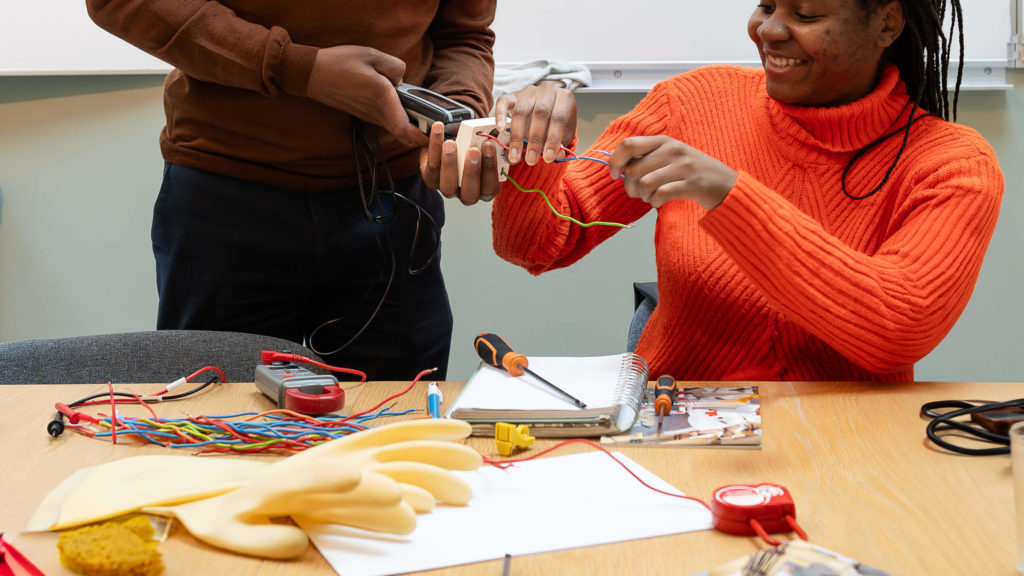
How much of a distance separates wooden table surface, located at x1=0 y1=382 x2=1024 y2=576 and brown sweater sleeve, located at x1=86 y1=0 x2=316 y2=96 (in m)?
0.43

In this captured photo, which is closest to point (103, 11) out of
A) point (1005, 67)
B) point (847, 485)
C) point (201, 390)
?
point (201, 390)

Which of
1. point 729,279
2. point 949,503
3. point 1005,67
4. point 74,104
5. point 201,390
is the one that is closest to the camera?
point 949,503

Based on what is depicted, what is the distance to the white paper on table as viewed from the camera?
640 mm

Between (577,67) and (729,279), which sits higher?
(577,67)

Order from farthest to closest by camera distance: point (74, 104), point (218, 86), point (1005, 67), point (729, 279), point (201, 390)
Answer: point (74, 104) < point (1005, 67) < point (218, 86) < point (729, 279) < point (201, 390)

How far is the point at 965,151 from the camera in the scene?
1.11 metres

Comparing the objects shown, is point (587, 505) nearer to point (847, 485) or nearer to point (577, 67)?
point (847, 485)

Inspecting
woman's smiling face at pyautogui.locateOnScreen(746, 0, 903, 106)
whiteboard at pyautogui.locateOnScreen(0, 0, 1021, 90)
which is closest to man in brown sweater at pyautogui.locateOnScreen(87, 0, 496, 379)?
woman's smiling face at pyautogui.locateOnScreen(746, 0, 903, 106)

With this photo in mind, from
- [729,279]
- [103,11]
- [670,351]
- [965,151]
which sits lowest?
[670,351]

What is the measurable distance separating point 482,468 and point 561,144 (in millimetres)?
468

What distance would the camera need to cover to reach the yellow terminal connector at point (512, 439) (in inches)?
33.3

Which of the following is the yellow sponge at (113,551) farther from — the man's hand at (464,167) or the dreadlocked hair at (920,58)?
the dreadlocked hair at (920,58)

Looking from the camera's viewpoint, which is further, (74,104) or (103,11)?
(74,104)

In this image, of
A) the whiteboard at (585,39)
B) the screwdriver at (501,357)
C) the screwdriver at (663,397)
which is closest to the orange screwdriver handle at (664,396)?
the screwdriver at (663,397)
